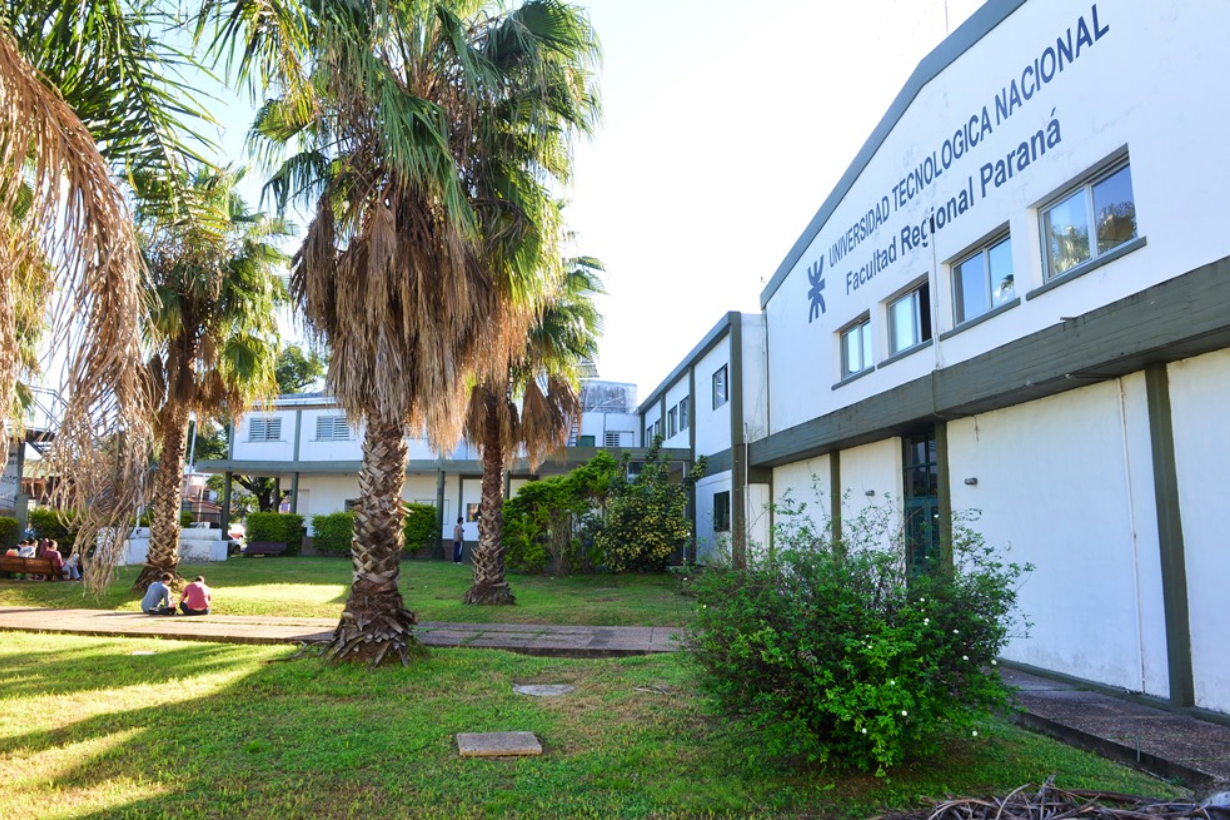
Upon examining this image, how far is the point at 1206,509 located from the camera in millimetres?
7320

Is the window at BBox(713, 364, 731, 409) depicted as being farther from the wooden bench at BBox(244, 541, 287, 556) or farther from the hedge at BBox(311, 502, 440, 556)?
the wooden bench at BBox(244, 541, 287, 556)

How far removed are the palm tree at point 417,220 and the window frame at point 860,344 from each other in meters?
6.94

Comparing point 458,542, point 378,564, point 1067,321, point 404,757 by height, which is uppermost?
point 1067,321

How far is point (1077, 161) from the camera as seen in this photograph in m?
9.08

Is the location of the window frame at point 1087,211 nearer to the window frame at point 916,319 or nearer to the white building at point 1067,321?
the white building at point 1067,321

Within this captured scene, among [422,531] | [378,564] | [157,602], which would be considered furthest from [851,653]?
[422,531]

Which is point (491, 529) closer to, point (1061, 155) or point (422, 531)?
point (1061, 155)

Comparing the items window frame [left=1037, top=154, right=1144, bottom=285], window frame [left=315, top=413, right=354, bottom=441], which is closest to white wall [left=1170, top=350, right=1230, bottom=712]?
window frame [left=1037, top=154, right=1144, bottom=285]

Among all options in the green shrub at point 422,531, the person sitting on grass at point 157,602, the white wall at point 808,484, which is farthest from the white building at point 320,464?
the person sitting on grass at point 157,602

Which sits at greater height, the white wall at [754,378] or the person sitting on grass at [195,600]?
the white wall at [754,378]

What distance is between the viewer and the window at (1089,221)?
339 inches

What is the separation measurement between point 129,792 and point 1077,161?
10282 millimetres

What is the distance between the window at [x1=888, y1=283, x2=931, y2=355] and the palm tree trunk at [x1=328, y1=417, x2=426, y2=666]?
8.14 meters

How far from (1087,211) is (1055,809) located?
7.37 meters
